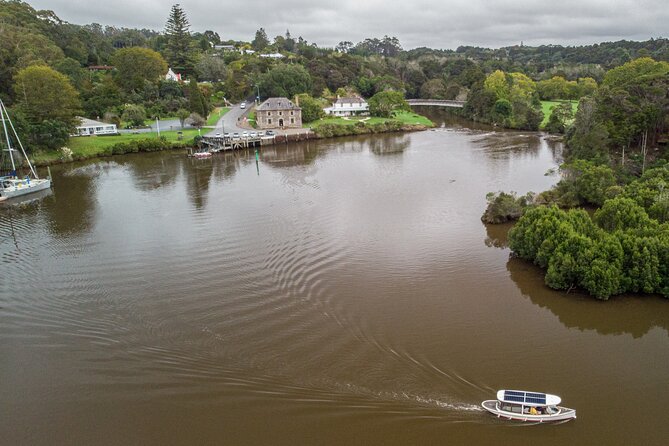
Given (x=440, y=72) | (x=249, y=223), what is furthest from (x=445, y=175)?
(x=440, y=72)

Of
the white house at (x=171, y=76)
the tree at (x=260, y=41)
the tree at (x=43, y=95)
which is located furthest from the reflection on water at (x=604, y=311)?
the tree at (x=260, y=41)

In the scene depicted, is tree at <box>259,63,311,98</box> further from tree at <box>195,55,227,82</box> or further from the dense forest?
tree at <box>195,55,227,82</box>

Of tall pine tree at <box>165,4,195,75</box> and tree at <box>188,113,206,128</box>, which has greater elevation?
tall pine tree at <box>165,4,195,75</box>

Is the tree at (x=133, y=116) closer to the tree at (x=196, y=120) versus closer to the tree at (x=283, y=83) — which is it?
the tree at (x=196, y=120)

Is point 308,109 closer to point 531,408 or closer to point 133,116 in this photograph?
point 133,116

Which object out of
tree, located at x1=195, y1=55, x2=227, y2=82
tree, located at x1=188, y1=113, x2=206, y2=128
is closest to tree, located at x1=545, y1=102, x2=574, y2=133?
tree, located at x1=188, y1=113, x2=206, y2=128
